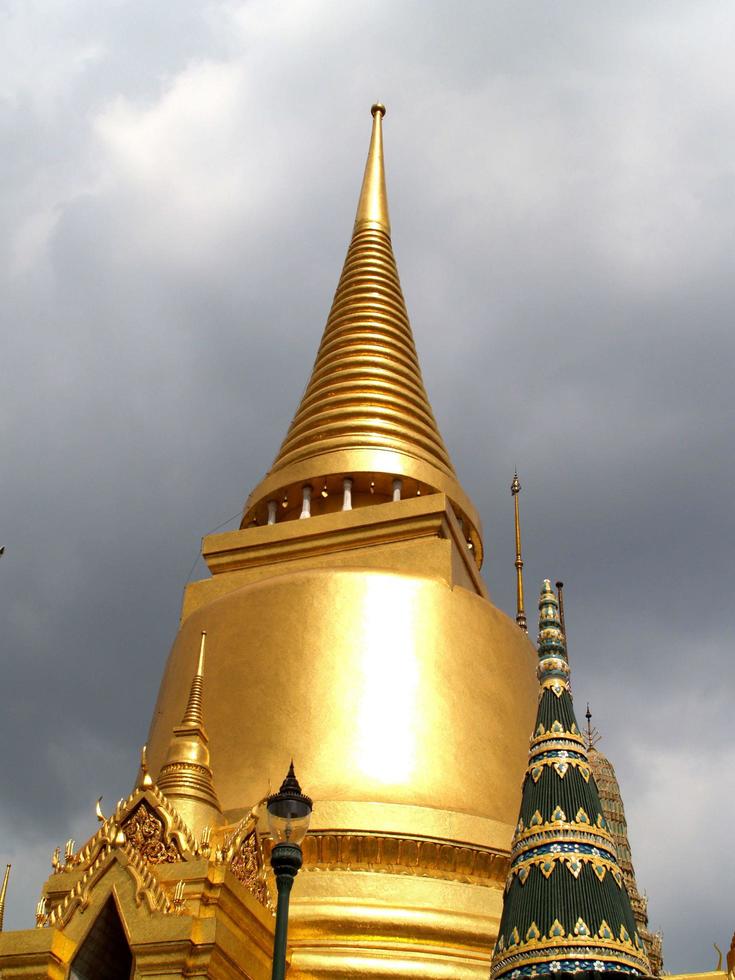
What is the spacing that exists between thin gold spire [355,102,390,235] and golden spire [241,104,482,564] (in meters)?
0.74

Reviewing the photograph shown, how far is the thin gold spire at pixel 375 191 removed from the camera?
24578 mm

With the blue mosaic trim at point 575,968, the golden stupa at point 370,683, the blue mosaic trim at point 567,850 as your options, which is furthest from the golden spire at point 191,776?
the blue mosaic trim at point 575,968

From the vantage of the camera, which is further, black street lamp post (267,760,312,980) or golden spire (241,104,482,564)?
golden spire (241,104,482,564)

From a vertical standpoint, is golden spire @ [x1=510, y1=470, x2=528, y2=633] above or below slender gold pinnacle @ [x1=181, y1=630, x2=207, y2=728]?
above

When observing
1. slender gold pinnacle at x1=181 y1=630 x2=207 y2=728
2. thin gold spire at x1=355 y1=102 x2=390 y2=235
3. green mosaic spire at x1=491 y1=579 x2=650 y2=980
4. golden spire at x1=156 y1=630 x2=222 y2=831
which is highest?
thin gold spire at x1=355 y1=102 x2=390 y2=235

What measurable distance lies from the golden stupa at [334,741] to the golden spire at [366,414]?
0.05m

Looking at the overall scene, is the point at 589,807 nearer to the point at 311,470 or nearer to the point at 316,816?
the point at 316,816

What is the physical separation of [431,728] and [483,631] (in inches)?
78.0

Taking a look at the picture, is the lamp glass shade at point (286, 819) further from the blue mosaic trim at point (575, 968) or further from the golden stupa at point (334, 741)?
the golden stupa at point (334, 741)

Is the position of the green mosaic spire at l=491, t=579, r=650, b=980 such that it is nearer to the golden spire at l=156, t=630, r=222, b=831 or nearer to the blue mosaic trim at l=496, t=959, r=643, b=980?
the blue mosaic trim at l=496, t=959, r=643, b=980

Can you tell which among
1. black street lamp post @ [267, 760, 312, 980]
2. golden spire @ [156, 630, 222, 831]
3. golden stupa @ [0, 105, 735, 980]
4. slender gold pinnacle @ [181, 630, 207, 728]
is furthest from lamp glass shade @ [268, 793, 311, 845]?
slender gold pinnacle @ [181, 630, 207, 728]

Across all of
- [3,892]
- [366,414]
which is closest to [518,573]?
[366,414]

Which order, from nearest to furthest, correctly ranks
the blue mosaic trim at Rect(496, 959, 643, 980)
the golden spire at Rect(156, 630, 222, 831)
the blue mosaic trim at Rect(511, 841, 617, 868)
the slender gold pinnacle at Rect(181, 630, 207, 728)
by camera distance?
the blue mosaic trim at Rect(496, 959, 643, 980), the blue mosaic trim at Rect(511, 841, 617, 868), the golden spire at Rect(156, 630, 222, 831), the slender gold pinnacle at Rect(181, 630, 207, 728)

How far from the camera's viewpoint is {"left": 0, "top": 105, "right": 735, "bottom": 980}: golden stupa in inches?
445
